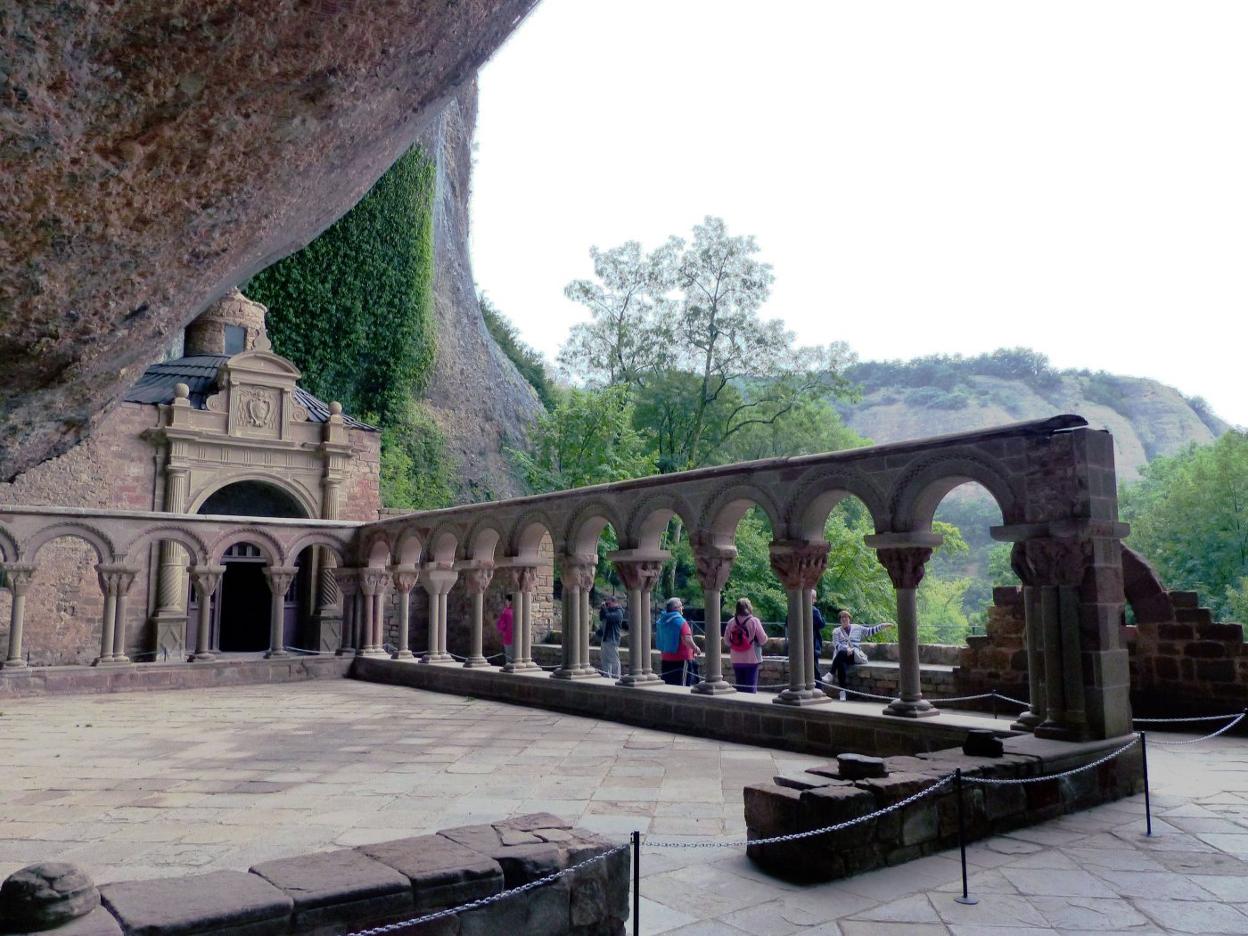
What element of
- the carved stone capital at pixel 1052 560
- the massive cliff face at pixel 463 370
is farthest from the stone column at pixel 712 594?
the massive cliff face at pixel 463 370

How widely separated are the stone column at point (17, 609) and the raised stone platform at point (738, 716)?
5.64 meters

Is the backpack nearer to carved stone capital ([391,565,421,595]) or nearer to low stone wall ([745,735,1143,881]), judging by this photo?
low stone wall ([745,735,1143,881])

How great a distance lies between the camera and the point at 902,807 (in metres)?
4.14

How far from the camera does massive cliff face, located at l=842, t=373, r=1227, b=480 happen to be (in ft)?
257

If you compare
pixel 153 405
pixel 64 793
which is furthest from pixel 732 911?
pixel 153 405

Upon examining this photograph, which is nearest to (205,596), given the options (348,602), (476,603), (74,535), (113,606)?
(113,606)

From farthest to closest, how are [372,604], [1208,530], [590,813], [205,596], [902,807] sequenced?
1. [1208,530]
2. [372,604]
3. [205,596]
4. [590,813]
5. [902,807]

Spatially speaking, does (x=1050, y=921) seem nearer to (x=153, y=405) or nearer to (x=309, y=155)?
(x=309, y=155)

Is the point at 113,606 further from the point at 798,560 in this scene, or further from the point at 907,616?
the point at 907,616

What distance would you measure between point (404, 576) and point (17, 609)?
16.2 ft

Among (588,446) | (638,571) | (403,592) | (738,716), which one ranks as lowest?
(738,716)

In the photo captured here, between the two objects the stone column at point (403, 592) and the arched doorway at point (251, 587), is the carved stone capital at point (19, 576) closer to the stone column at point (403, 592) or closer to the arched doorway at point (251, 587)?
the stone column at point (403, 592)

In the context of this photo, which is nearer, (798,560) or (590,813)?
(590,813)

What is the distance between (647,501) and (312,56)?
628 cm
